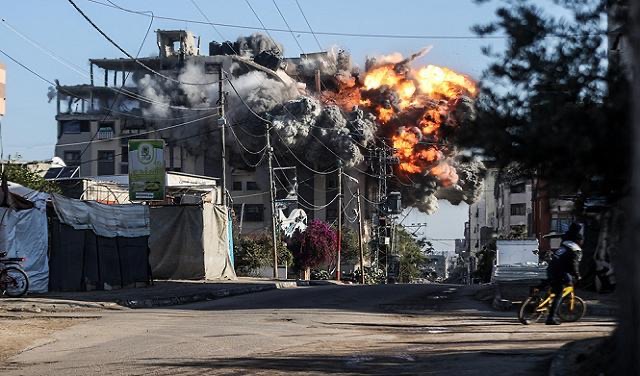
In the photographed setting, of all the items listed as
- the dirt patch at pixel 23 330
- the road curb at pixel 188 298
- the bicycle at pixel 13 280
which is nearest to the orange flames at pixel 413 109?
the road curb at pixel 188 298

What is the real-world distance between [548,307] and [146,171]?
2347cm

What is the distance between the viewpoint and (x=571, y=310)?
17.4m

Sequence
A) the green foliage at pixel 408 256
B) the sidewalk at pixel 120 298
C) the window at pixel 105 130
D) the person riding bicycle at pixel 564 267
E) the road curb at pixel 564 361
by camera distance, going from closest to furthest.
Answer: the road curb at pixel 564 361
the person riding bicycle at pixel 564 267
the sidewalk at pixel 120 298
the green foliage at pixel 408 256
the window at pixel 105 130

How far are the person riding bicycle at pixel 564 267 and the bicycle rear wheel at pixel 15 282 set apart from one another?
13.4 meters

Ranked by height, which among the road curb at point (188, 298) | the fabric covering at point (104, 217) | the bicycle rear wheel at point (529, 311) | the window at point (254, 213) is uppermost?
the window at point (254, 213)

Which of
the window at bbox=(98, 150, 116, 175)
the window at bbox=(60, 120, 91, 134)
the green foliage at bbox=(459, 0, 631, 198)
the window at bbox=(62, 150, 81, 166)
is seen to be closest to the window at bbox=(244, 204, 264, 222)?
the window at bbox=(98, 150, 116, 175)

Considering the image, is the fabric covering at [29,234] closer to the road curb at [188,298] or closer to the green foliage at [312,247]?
the road curb at [188,298]

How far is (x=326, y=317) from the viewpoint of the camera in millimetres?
19828

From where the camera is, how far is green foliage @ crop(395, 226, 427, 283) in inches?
3660

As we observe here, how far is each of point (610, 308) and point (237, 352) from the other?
10137mm

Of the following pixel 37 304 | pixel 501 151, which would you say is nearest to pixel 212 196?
pixel 37 304

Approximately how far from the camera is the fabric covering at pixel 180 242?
37844 millimetres

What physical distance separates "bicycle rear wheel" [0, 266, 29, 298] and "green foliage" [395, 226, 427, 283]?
220 ft

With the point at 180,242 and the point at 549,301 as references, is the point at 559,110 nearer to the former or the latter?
the point at 549,301
